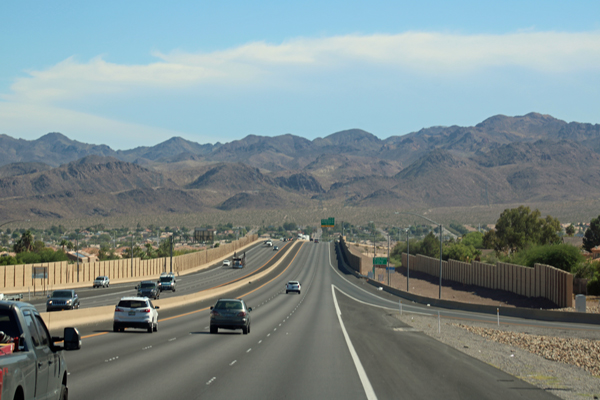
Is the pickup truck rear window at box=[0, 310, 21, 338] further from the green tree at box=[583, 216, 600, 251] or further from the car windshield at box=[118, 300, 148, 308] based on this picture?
the green tree at box=[583, 216, 600, 251]

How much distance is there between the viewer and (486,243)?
119 metres

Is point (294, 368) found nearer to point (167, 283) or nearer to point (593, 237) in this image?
point (167, 283)

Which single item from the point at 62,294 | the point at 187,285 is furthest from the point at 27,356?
the point at 187,285

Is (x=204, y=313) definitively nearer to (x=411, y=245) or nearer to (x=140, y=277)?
(x=140, y=277)

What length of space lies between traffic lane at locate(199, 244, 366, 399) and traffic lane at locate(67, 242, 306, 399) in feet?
2.07

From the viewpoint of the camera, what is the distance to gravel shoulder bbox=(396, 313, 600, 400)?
17.3 m

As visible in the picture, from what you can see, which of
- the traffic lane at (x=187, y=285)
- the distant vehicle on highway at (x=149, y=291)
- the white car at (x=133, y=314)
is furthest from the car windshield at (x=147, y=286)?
the white car at (x=133, y=314)

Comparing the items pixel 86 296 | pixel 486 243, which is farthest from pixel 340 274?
pixel 86 296

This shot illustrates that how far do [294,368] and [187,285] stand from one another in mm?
68538

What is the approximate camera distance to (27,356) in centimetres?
761

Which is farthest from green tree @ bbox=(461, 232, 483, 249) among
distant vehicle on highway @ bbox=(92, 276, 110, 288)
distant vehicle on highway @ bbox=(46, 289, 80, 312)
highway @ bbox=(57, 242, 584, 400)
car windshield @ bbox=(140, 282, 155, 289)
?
distant vehicle on highway @ bbox=(46, 289, 80, 312)

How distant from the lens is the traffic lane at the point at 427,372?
14867 millimetres

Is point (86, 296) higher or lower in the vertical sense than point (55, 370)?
lower

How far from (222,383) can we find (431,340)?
1605 centimetres
